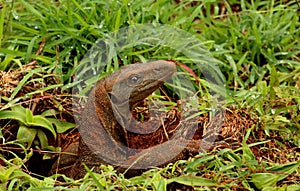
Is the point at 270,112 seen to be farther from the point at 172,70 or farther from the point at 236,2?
the point at 236,2

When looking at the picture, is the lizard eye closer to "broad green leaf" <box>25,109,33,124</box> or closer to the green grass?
the green grass

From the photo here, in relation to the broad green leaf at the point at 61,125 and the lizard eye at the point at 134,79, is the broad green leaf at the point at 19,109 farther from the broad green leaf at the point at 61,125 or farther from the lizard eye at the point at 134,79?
the lizard eye at the point at 134,79

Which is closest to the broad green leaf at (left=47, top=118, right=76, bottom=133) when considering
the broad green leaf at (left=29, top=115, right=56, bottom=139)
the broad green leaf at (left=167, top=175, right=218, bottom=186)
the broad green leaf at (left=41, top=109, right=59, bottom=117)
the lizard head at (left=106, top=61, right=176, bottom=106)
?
the broad green leaf at (left=41, top=109, right=59, bottom=117)

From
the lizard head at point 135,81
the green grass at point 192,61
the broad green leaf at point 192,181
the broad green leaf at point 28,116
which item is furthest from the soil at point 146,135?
the lizard head at point 135,81

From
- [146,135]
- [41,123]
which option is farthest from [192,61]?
[41,123]

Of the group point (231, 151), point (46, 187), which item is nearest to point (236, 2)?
point (231, 151)

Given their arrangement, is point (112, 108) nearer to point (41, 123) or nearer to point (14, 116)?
point (41, 123)
